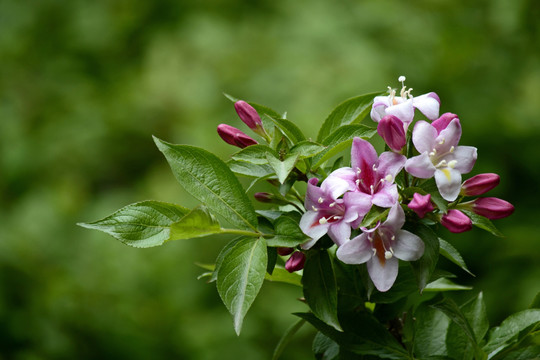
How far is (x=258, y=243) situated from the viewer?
69cm

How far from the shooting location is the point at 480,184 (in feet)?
2.33

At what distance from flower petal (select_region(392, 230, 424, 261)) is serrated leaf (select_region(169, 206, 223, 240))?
202mm

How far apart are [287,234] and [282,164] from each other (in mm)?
78

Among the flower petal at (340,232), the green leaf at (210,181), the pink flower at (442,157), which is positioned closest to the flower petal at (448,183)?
the pink flower at (442,157)

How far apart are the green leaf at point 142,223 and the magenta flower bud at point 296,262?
134mm

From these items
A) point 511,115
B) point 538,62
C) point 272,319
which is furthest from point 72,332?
point 538,62

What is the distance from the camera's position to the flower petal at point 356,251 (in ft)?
2.13

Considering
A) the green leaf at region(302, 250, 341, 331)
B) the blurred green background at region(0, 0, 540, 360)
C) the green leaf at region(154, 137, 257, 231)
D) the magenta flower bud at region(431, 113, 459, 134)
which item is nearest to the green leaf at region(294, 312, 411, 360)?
the green leaf at region(302, 250, 341, 331)

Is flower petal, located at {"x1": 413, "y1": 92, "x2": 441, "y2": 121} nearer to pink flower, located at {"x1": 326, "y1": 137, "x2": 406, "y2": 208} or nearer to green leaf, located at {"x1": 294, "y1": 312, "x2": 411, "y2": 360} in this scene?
pink flower, located at {"x1": 326, "y1": 137, "x2": 406, "y2": 208}

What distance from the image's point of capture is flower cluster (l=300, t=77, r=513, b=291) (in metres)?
0.65

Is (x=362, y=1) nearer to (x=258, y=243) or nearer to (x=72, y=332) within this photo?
(x=72, y=332)

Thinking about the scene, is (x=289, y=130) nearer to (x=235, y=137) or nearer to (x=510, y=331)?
(x=235, y=137)

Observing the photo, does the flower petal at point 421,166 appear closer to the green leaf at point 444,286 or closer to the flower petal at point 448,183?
the flower petal at point 448,183

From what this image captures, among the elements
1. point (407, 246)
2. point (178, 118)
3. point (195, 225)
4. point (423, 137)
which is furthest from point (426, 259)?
point (178, 118)
